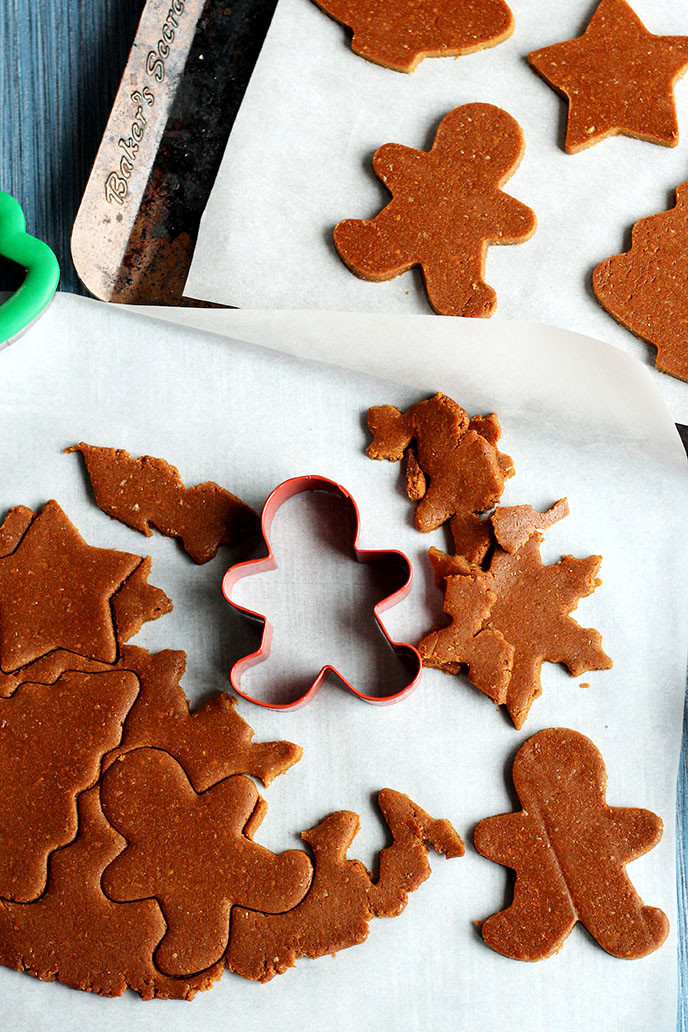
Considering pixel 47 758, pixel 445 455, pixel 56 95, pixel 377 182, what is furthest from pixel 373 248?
pixel 47 758

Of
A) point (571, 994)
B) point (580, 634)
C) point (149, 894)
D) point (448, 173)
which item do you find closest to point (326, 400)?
point (448, 173)

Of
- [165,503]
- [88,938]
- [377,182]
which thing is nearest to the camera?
[88,938]

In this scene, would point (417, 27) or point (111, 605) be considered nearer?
point (111, 605)

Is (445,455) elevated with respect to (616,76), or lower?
lower

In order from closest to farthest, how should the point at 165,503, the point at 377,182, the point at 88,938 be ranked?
the point at 88,938, the point at 165,503, the point at 377,182

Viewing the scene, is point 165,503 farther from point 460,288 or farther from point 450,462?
point 460,288

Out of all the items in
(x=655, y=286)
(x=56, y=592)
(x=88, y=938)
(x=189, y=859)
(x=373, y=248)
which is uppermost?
(x=655, y=286)

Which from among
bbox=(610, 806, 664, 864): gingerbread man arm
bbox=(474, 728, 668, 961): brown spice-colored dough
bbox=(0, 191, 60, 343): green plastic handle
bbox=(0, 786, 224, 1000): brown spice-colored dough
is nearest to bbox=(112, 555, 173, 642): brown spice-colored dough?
bbox=(0, 786, 224, 1000): brown spice-colored dough

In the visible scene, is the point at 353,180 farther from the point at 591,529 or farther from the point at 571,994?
the point at 571,994
